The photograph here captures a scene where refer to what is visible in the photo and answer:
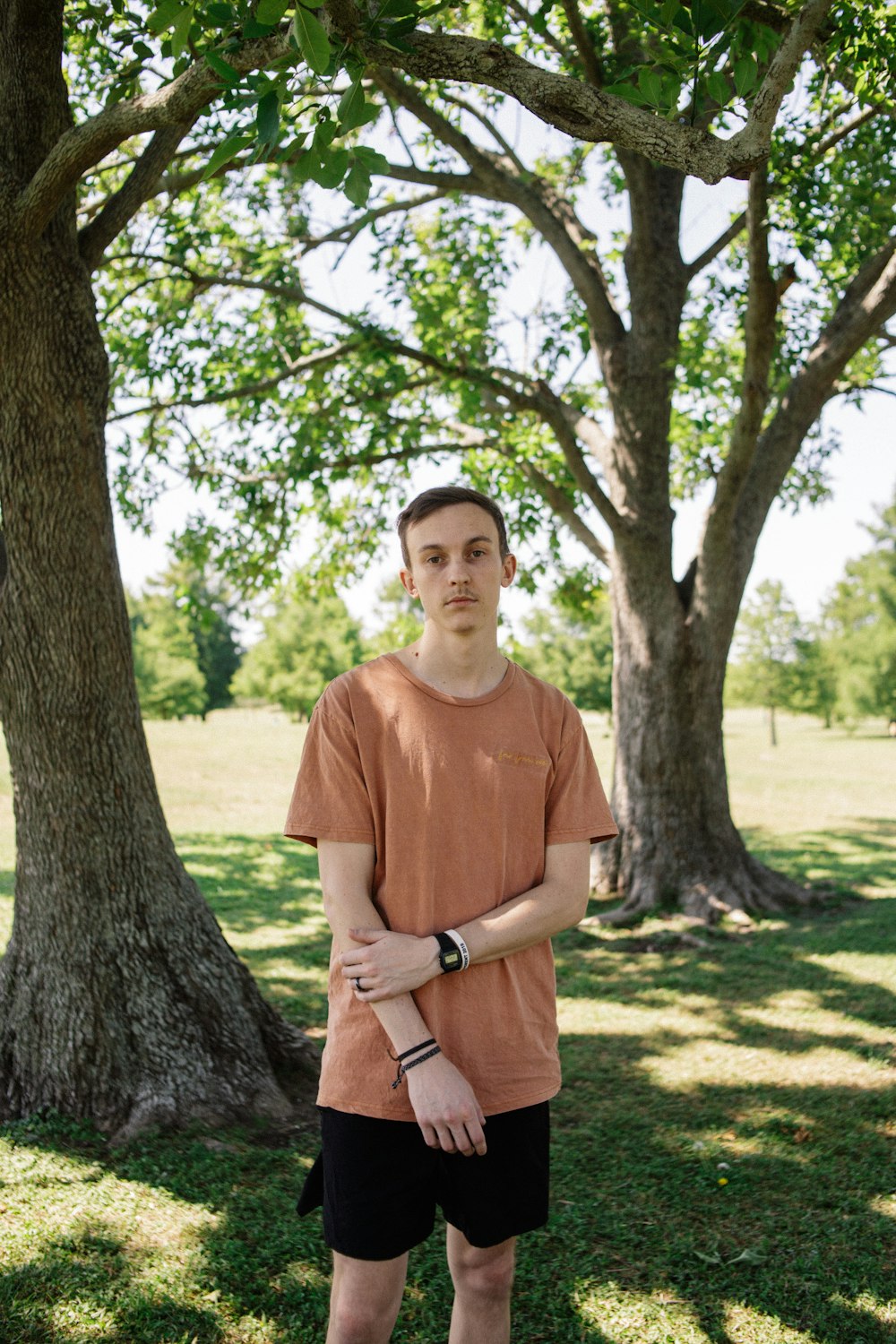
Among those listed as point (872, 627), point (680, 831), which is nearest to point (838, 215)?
point (680, 831)

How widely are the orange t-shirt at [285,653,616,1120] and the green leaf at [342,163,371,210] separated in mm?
1582

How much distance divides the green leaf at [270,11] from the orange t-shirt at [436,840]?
70.3 inches

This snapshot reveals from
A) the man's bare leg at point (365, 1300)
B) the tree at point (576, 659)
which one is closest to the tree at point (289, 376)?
the man's bare leg at point (365, 1300)

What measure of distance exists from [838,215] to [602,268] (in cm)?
272

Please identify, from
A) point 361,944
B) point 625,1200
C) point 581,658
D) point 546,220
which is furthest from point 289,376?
point 581,658

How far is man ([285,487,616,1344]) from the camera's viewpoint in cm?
221

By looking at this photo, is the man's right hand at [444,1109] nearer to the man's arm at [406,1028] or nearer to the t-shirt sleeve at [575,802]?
the man's arm at [406,1028]

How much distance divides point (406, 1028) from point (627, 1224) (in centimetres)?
234

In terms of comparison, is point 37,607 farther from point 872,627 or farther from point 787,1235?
point 872,627

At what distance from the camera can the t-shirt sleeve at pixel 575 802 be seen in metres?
2.44

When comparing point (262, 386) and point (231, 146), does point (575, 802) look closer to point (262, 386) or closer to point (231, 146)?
point (231, 146)

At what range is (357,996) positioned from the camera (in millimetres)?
2254

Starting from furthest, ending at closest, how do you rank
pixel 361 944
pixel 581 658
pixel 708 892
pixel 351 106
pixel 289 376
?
pixel 581 658, pixel 289 376, pixel 708 892, pixel 351 106, pixel 361 944

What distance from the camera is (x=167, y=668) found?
49469mm
